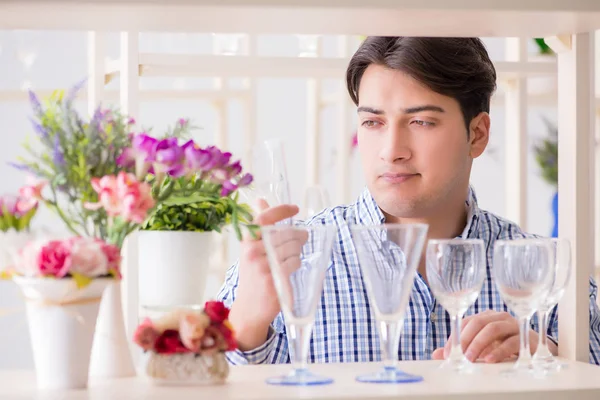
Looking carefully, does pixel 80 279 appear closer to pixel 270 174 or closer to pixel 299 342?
pixel 299 342

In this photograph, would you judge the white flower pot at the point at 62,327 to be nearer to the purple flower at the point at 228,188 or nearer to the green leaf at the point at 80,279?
the green leaf at the point at 80,279

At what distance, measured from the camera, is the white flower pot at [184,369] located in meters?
0.94

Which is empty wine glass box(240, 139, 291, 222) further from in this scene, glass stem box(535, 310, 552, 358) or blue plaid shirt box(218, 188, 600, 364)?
blue plaid shirt box(218, 188, 600, 364)

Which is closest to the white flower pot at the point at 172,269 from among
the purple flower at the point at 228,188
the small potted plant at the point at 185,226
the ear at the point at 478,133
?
the small potted plant at the point at 185,226

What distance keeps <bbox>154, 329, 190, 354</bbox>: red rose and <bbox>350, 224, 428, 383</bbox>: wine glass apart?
0.21 m

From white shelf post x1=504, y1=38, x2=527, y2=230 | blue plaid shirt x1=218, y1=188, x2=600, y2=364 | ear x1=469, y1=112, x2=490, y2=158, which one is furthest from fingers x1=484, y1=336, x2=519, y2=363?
white shelf post x1=504, y1=38, x2=527, y2=230

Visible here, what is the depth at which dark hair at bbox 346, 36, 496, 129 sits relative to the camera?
1905 millimetres

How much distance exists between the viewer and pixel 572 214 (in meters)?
1.13

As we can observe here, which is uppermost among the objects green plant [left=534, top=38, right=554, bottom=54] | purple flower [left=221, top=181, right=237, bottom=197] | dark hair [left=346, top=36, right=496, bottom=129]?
green plant [left=534, top=38, right=554, bottom=54]

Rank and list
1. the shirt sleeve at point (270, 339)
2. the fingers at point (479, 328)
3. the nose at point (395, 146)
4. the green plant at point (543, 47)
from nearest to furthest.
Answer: the fingers at point (479, 328), the shirt sleeve at point (270, 339), the nose at point (395, 146), the green plant at point (543, 47)

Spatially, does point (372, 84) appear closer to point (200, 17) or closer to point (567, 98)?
point (567, 98)

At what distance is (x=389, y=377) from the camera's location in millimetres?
965

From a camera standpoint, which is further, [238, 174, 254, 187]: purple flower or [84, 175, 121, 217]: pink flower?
[238, 174, 254, 187]: purple flower

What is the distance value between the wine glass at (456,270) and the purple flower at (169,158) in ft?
1.00
